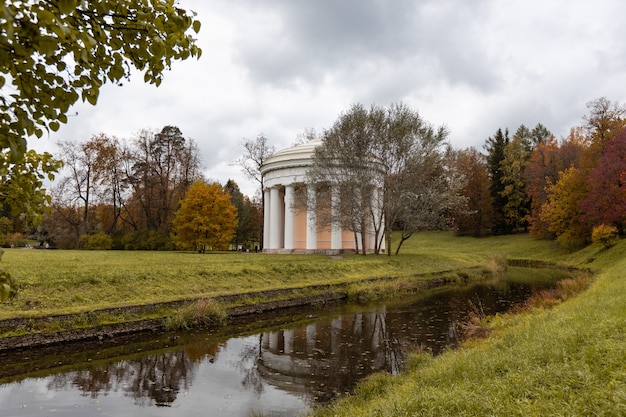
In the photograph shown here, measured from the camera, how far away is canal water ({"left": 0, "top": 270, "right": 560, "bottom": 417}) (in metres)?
7.46

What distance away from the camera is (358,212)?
3048cm

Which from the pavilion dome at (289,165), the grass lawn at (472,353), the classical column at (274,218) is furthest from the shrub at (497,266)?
the grass lawn at (472,353)

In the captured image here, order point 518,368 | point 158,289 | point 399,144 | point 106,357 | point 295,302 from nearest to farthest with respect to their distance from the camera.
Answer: point 518,368, point 106,357, point 158,289, point 295,302, point 399,144

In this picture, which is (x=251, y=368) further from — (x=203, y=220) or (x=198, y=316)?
(x=203, y=220)

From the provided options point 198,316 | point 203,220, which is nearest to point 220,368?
point 198,316

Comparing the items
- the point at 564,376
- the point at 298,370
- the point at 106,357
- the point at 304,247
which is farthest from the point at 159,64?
the point at 304,247

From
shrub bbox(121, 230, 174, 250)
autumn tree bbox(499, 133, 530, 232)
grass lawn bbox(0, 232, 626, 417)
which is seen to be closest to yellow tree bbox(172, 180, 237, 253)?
shrub bbox(121, 230, 174, 250)

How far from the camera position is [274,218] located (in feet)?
129

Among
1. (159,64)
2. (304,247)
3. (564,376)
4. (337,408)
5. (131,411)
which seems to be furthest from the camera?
(304,247)

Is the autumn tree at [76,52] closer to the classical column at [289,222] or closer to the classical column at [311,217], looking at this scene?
the classical column at [311,217]

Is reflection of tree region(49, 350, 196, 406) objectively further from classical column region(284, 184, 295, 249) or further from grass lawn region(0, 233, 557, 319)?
classical column region(284, 184, 295, 249)

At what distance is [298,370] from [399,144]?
2304 cm

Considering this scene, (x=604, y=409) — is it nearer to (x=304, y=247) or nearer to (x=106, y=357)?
(x=106, y=357)

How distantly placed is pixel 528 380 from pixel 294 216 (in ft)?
113
